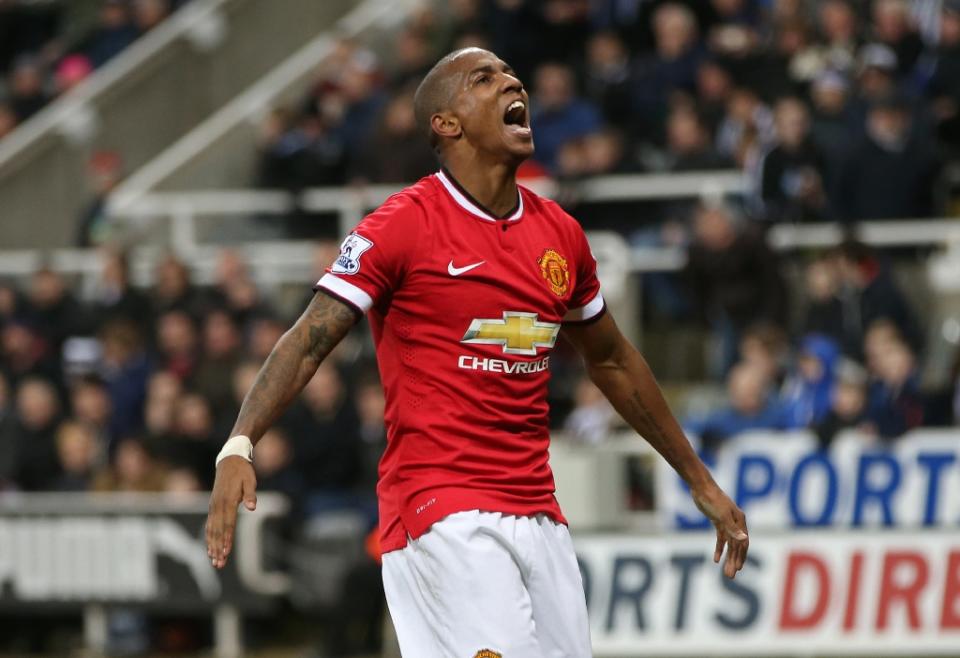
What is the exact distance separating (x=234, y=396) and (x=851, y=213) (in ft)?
13.8

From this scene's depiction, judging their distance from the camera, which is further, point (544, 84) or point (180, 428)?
point (544, 84)

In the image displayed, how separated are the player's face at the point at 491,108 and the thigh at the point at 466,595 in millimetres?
1022

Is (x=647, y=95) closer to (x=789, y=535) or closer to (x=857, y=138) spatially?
(x=857, y=138)

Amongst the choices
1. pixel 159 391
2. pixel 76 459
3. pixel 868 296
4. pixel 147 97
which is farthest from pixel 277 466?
pixel 147 97

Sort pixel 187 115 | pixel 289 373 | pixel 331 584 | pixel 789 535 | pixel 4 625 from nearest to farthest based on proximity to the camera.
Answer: pixel 289 373 < pixel 789 535 < pixel 331 584 < pixel 4 625 < pixel 187 115

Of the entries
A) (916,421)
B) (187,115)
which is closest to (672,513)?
(916,421)

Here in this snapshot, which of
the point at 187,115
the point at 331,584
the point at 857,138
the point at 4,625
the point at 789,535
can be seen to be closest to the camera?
the point at 789,535

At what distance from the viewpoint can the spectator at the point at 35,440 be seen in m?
13.6

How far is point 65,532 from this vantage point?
12.8m

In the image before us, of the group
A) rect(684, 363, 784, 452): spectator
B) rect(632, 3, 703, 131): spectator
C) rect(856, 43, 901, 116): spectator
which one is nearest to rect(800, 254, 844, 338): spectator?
rect(684, 363, 784, 452): spectator

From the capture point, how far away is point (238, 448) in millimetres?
4891

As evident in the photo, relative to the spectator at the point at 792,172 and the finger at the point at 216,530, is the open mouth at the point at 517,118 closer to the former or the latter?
the finger at the point at 216,530

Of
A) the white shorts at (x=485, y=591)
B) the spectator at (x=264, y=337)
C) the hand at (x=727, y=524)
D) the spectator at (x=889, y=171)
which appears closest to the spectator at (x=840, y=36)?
the spectator at (x=889, y=171)

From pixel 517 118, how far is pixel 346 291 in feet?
2.42
